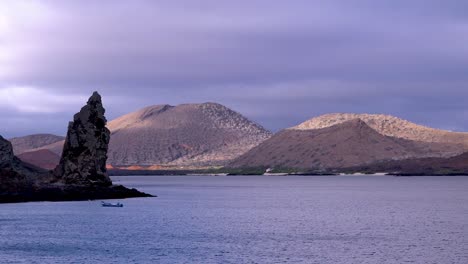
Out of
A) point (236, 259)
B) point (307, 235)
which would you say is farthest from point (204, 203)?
point (236, 259)

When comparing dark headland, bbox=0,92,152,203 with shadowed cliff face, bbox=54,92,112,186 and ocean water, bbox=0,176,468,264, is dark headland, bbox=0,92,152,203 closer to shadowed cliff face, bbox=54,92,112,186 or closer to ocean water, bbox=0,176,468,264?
shadowed cliff face, bbox=54,92,112,186

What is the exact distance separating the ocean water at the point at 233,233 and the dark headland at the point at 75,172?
9.07ft

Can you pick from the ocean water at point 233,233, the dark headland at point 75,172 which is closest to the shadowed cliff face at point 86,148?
the dark headland at point 75,172

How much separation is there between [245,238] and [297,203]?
74.3 metres

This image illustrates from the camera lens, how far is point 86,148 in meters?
151

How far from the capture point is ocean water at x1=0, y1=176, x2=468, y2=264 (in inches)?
3022

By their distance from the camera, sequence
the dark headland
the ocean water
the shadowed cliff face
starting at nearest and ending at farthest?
1. the ocean water
2. the dark headland
3. the shadowed cliff face

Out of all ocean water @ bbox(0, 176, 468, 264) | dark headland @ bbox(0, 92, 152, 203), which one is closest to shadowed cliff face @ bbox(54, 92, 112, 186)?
dark headland @ bbox(0, 92, 152, 203)

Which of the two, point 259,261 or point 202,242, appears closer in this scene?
point 259,261

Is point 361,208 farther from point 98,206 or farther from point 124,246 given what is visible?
point 124,246

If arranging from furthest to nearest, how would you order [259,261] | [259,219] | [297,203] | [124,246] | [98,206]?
A: [297,203], [98,206], [259,219], [124,246], [259,261]

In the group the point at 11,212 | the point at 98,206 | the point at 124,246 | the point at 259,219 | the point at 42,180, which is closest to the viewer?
the point at 124,246

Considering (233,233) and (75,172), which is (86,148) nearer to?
(75,172)

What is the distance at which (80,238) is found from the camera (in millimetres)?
94000
